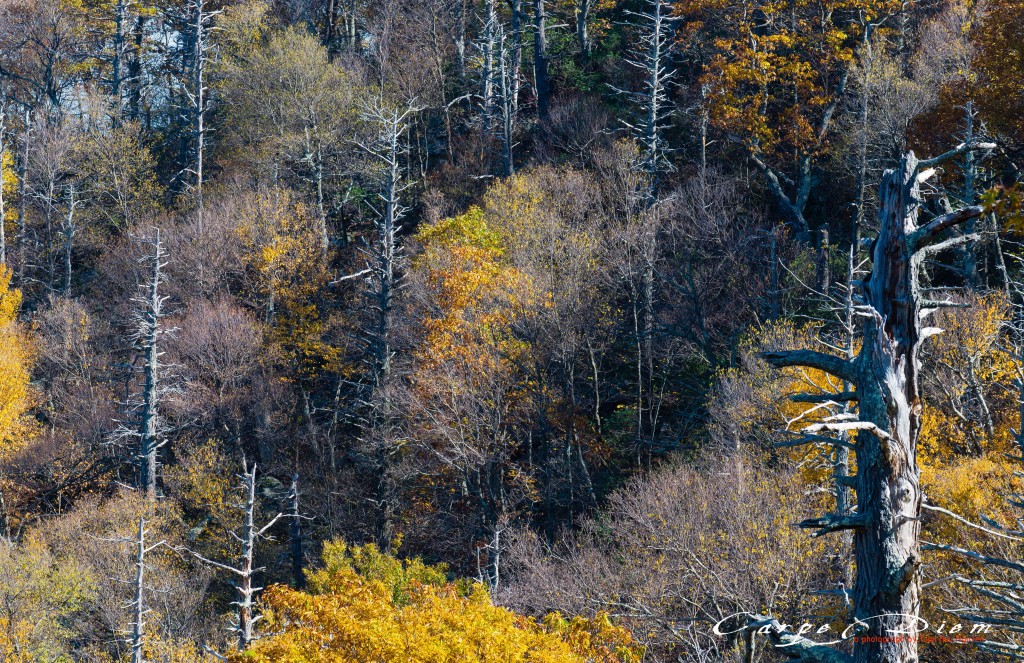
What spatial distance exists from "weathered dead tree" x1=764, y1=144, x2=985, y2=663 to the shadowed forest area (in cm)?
754

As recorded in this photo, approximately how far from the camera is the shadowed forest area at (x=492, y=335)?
20125 millimetres

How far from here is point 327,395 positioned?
116 ft

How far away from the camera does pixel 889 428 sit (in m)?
6.63

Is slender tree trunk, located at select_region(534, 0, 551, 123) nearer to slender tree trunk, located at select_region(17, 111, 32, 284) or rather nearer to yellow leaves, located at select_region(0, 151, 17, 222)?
slender tree trunk, located at select_region(17, 111, 32, 284)

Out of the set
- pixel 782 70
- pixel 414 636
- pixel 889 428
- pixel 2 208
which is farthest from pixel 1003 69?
pixel 2 208

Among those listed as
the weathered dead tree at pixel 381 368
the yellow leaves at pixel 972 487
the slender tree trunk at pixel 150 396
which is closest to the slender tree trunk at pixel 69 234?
the slender tree trunk at pixel 150 396

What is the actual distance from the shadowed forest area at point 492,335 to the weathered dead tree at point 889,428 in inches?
297

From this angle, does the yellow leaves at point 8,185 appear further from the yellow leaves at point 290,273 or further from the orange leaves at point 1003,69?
the orange leaves at point 1003,69

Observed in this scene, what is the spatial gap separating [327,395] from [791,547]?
1948 centimetres

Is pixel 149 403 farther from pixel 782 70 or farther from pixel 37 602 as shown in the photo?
pixel 782 70

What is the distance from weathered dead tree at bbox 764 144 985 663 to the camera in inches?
257

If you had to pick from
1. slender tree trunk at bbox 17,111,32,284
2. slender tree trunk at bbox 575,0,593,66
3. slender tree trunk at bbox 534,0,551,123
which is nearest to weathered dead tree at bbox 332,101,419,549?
slender tree trunk at bbox 534,0,551,123

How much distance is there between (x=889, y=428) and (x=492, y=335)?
22.6 meters

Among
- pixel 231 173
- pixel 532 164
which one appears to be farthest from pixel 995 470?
pixel 231 173
